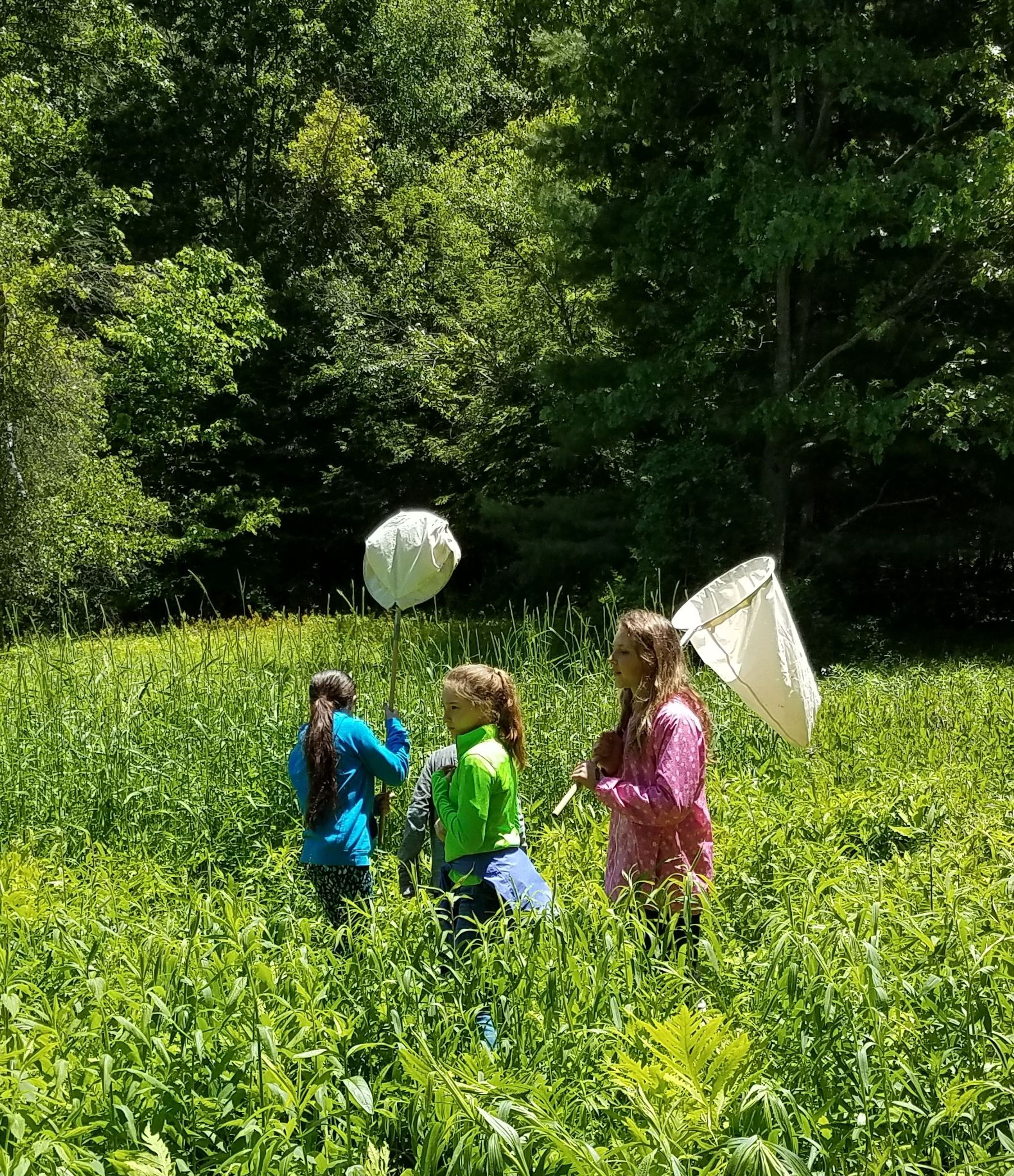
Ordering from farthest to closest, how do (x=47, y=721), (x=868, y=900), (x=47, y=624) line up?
1. (x=47, y=624)
2. (x=47, y=721)
3. (x=868, y=900)

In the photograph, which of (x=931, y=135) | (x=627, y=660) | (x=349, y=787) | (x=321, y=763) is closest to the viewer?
(x=627, y=660)

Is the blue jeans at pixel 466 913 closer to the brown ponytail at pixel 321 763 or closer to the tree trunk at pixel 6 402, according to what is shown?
the brown ponytail at pixel 321 763

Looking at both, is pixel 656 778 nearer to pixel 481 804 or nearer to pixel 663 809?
pixel 663 809

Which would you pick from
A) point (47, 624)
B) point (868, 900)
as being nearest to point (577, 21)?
point (47, 624)

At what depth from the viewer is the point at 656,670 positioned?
325cm

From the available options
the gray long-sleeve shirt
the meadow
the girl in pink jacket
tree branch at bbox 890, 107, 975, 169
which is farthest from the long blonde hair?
tree branch at bbox 890, 107, 975, 169

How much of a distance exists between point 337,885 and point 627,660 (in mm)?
1584

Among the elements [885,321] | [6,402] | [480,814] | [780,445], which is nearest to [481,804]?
[480,814]

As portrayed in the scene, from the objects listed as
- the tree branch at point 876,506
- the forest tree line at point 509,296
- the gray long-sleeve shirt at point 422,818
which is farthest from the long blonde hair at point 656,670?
the tree branch at point 876,506

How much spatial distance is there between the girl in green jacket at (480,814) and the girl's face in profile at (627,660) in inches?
17.9

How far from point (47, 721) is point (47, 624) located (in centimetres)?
1067

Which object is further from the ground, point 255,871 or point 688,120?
point 688,120

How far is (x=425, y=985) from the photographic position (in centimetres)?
274

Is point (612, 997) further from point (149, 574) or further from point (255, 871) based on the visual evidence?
point (149, 574)
